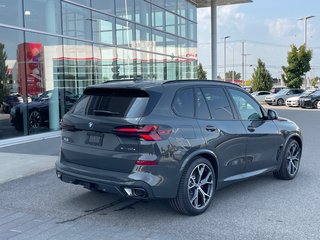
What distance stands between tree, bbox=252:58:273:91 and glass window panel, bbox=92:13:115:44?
113ft

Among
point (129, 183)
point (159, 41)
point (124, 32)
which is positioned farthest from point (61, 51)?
point (129, 183)

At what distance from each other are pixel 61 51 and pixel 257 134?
9.56 metres

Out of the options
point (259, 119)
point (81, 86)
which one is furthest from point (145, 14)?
point (259, 119)

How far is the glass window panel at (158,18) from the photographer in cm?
2025

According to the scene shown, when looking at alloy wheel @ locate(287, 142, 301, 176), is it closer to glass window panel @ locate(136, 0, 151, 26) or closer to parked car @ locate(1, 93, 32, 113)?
parked car @ locate(1, 93, 32, 113)

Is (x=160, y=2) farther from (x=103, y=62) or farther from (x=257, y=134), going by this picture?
(x=257, y=134)

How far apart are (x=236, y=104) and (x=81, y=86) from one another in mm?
9740

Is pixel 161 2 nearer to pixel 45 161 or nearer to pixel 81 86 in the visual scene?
pixel 81 86

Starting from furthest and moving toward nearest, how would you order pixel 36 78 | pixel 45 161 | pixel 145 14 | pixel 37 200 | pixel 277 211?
pixel 145 14 < pixel 36 78 < pixel 45 161 < pixel 37 200 < pixel 277 211

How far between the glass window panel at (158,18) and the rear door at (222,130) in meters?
15.2

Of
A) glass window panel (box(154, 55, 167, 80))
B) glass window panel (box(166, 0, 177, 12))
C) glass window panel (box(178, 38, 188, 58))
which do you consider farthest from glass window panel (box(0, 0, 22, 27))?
glass window panel (box(178, 38, 188, 58))

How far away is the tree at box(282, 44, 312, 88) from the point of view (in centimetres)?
4006

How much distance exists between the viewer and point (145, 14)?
19.4m

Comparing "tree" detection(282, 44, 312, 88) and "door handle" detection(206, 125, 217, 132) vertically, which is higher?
"tree" detection(282, 44, 312, 88)
